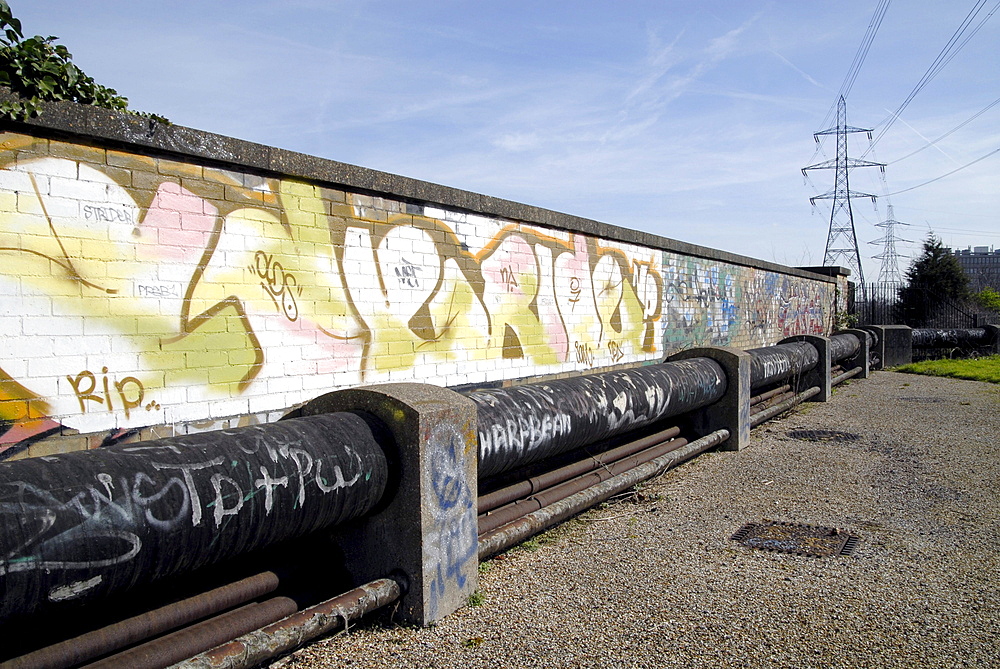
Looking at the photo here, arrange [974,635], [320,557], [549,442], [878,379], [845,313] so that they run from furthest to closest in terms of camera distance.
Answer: [845,313] → [878,379] → [549,442] → [320,557] → [974,635]

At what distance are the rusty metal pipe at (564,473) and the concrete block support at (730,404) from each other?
1.92 feet

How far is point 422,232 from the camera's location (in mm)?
5602

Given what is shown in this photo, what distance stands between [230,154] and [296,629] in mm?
2709

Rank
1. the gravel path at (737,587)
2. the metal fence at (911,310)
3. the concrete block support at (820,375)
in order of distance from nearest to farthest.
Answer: the gravel path at (737,587), the concrete block support at (820,375), the metal fence at (911,310)

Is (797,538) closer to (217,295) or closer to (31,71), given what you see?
(217,295)

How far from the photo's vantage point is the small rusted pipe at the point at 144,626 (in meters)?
2.31

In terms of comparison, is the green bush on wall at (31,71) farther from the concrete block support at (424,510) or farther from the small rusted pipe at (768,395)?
the small rusted pipe at (768,395)

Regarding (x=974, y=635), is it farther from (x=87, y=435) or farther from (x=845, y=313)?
(x=845, y=313)

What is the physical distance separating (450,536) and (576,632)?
2.41ft

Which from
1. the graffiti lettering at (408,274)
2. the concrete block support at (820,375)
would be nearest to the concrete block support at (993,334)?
the concrete block support at (820,375)

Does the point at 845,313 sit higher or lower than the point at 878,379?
higher

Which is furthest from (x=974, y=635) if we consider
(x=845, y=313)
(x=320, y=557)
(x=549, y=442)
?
(x=845, y=313)

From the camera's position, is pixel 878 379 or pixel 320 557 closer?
pixel 320 557

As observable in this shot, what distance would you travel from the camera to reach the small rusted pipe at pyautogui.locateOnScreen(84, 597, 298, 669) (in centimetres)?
247
